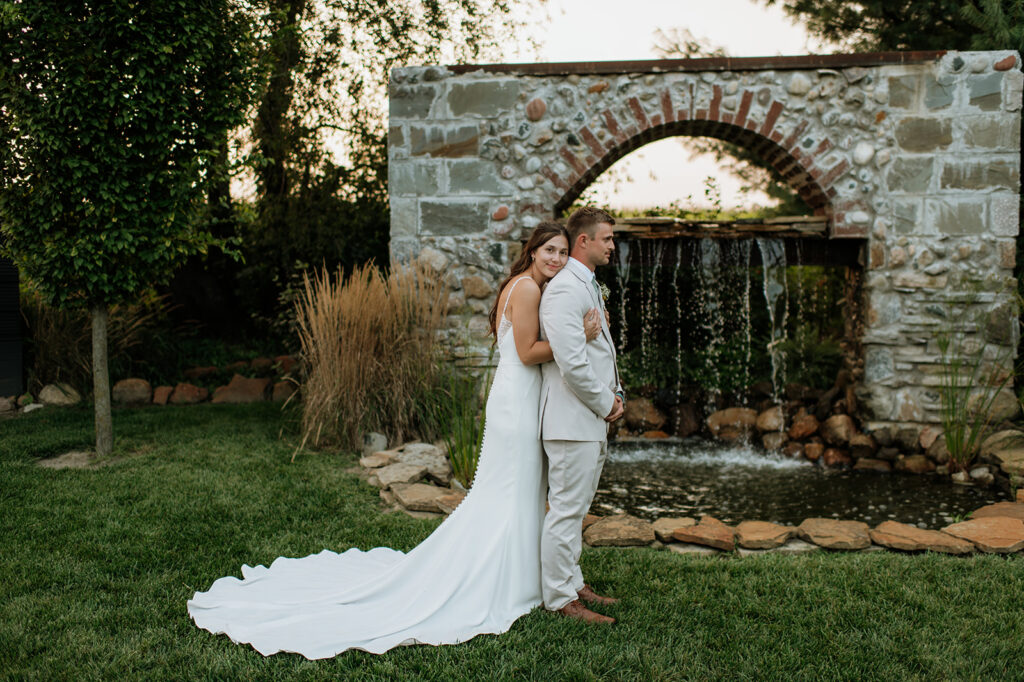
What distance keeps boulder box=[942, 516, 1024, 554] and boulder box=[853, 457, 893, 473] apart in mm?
2178

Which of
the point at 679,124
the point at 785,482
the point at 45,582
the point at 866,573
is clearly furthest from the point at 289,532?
the point at 679,124

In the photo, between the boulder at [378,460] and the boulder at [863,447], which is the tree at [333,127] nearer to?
the boulder at [378,460]

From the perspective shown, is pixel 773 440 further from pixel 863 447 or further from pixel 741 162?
pixel 741 162

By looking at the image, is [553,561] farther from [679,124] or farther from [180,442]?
[679,124]

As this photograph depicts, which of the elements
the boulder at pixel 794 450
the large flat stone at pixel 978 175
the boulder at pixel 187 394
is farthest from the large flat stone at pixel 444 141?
the large flat stone at pixel 978 175

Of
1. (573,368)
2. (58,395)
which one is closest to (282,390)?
(58,395)

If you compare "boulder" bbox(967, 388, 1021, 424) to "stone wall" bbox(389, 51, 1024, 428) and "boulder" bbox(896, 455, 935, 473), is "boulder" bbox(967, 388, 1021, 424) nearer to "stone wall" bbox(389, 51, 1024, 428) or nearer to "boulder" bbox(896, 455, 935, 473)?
"stone wall" bbox(389, 51, 1024, 428)

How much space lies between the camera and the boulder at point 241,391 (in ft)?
28.3

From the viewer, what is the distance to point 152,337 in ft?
29.6

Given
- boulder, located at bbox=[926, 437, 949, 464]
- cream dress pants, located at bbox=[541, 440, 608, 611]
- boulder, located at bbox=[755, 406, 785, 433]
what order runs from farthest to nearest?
boulder, located at bbox=[755, 406, 785, 433] → boulder, located at bbox=[926, 437, 949, 464] → cream dress pants, located at bbox=[541, 440, 608, 611]

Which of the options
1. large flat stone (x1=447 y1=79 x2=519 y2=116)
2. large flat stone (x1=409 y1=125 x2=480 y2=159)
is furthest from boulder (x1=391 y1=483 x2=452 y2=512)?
large flat stone (x1=447 y1=79 x2=519 y2=116)

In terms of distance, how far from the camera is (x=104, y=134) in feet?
17.9

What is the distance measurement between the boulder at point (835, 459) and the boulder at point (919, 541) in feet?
8.65

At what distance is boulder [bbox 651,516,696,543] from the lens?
4258 mm
